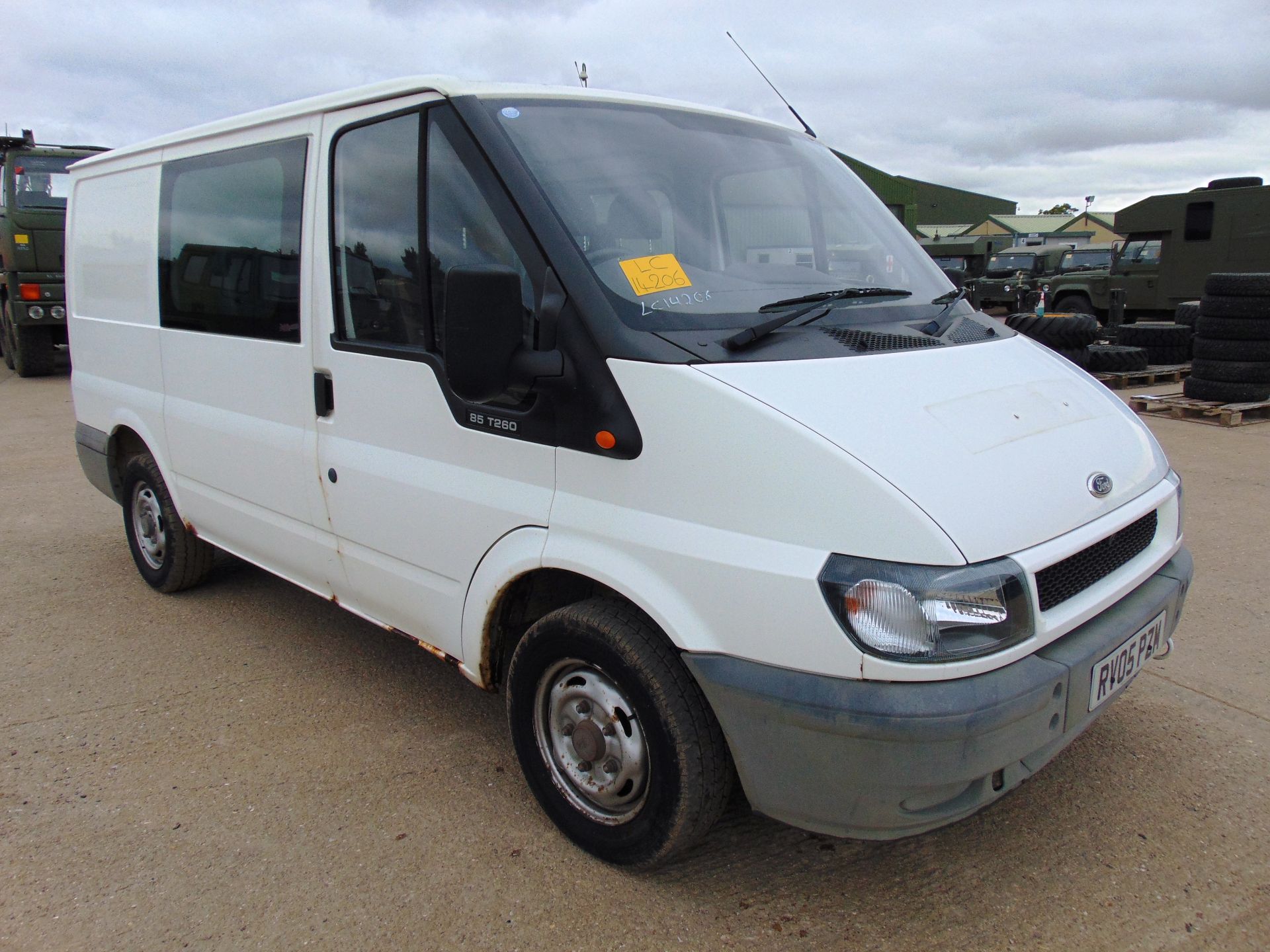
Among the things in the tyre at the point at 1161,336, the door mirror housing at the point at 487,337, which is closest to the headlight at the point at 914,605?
the door mirror housing at the point at 487,337

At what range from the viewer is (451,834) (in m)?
2.78

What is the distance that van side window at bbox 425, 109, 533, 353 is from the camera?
98.0 inches

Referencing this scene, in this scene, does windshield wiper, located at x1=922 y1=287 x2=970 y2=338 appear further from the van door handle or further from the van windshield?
the van door handle

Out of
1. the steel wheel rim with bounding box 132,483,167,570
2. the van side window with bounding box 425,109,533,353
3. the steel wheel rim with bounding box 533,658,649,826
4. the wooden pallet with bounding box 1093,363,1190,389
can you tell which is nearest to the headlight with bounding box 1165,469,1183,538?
the steel wheel rim with bounding box 533,658,649,826

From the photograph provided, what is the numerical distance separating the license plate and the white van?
0.01m

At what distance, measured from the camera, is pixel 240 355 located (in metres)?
3.55

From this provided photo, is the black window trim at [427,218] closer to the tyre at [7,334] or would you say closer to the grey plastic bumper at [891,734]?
the grey plastic bumper at [891,734]

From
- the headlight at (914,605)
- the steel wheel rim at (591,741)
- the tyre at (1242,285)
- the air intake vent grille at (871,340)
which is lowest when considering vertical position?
the steel wheel rim at (591,741)

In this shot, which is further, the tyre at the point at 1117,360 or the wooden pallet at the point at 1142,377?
the tyre at the point at 1117,360

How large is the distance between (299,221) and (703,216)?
1439 mm

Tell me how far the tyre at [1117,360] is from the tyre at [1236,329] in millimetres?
1847

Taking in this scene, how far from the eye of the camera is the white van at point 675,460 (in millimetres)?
2031

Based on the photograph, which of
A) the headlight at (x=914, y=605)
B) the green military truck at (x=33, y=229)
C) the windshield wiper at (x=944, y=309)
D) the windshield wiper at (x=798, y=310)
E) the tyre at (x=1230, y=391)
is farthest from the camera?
the green military truck at (x=33, y=229)

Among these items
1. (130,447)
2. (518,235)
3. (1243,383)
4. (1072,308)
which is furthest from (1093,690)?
(1072,308)
